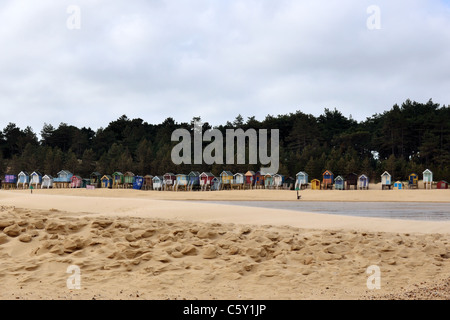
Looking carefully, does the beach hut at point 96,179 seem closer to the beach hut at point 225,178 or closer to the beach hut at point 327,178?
the beach hut at point 225,178

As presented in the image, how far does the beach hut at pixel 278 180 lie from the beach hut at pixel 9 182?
51232 mm

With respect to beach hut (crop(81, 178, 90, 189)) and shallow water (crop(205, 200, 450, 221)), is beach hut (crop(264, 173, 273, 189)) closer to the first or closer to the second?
beach hut (crop(81, 178, 90, 189))

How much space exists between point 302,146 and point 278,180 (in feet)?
90.3

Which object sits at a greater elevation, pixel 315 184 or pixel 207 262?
pixel 315 184

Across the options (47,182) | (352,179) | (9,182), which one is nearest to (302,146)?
(352,179)

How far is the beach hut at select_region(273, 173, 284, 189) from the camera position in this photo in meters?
63.4

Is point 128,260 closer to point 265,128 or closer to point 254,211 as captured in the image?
point 254,211

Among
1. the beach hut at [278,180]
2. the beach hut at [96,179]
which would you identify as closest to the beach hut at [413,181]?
the beach hut at [278,180]

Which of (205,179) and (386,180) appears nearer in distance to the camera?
(386,180)

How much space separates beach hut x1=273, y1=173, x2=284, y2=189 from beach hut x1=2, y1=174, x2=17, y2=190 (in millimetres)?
51232

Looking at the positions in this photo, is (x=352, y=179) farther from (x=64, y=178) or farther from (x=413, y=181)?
(x=64, y=178)

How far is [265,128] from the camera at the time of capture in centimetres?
9056

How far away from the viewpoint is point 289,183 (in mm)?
65125
